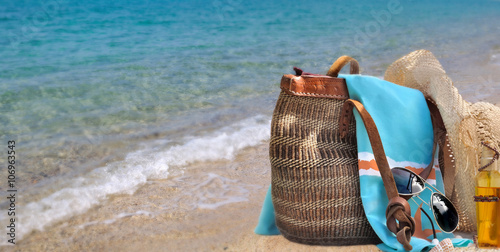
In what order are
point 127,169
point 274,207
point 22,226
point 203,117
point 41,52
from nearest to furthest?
point 274,207 < point 22,226 < point 127,169 < point 203,117 < point 41,52

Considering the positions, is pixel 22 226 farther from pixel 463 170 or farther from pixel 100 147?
pixel 463 170

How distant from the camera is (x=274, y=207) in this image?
2361 millimetres

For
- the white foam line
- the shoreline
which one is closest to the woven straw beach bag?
the shoreline

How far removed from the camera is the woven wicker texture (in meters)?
2.13

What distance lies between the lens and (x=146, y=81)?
7.22 m

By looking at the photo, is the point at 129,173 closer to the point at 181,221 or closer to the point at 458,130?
the point at 181,221

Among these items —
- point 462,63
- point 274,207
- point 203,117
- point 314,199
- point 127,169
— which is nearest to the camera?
point 314,199

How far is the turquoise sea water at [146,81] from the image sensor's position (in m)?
3.98

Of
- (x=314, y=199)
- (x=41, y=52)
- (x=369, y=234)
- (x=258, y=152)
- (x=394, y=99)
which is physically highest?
(x=394, y=99)

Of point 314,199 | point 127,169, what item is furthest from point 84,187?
point 314,199

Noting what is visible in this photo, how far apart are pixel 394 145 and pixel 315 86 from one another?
1.54 ft

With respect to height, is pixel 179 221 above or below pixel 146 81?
above

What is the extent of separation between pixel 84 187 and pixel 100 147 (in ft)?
3.22

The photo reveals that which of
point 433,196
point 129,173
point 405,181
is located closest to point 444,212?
point 433,196
